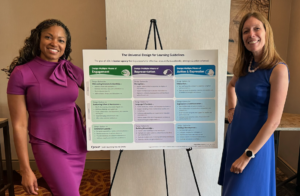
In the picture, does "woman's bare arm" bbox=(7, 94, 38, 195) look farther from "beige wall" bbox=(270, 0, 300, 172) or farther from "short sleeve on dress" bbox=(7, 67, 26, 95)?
"beige wall" bbox=(270, 0, 300, 172)

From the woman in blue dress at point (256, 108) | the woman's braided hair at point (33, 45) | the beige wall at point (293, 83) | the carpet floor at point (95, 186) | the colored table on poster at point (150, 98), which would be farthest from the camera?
the beige wall at point (293, 83)

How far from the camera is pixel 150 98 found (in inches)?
58.2

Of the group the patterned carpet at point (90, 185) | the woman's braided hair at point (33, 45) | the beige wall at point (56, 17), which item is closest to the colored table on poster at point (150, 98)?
the woman's braided hair at point (33, 45)

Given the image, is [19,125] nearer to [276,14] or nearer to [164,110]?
[164,110]

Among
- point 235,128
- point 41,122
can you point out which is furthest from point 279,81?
point 41,122

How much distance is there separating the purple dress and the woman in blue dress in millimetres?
1132

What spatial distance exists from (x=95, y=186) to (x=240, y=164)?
1.92m

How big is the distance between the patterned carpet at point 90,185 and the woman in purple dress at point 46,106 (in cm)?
116

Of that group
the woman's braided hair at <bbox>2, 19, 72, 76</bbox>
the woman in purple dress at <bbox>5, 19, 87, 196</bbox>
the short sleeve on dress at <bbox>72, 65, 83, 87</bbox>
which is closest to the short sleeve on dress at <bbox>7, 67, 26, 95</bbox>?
the woman in purple dress at <bbox>5, 19, 87, 196</bbox>

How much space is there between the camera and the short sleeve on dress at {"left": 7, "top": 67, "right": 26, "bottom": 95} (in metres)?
1.24

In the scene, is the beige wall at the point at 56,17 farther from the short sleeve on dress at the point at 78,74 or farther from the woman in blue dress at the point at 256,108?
the woman in blue dress at the point at 256,108

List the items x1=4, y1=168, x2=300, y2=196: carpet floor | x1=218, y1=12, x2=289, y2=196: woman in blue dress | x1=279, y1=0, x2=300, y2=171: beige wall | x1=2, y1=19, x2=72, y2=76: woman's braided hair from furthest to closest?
x1=279, y1=0, x2=300, y2=171: beige wall
x1=4, y1=168, x2=300, y2=196: carpet floor
x1=2, y1=19, x2=72, y2=76: woman's braided hair
x1=218, y1=12, x2=289, y2=196: woman in blue dress

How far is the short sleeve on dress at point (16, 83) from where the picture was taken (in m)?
1.24

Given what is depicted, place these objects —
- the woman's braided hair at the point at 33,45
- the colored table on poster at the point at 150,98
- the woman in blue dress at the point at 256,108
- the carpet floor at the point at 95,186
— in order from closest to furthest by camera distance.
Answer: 1. the woman in blue dress at the point at 256,108
2. the woman's braided hair at the point at 33,45
3. the colored table on poster at the point at 150,98
4. the carpet floor at the point at 95,186
